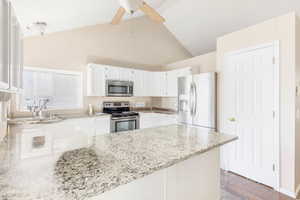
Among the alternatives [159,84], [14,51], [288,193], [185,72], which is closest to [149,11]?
[14,51]

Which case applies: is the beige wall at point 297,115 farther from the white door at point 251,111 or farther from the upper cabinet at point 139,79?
the upper cabinet at point 139,79

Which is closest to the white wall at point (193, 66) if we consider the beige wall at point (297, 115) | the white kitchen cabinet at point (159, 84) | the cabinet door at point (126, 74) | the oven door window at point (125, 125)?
the white kitchen cabinet at point (159, 84)

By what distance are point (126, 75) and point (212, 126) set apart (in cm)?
247

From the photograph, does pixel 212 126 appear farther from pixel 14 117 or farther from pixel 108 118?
pixel 14 117

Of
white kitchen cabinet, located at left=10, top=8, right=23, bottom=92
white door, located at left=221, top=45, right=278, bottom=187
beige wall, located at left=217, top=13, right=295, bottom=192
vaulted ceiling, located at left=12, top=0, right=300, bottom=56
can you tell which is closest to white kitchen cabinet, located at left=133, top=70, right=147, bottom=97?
vaulted ceiling, located at left=12, top=0, right=300, bottom=56

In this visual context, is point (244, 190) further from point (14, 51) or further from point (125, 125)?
point (14, 51)

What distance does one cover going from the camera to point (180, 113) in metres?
3.67

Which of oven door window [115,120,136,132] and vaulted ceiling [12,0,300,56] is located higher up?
vaulted ceiling [12,0,300,56]

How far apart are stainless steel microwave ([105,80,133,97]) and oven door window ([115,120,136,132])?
2.34 ft

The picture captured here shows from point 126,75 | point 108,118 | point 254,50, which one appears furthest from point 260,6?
point 108,118

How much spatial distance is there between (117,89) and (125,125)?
3.06 feet

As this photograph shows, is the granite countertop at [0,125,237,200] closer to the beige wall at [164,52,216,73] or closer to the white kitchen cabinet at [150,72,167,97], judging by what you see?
the beige wall at [164,52,216,73]

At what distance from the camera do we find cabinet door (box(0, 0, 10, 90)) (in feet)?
2.64

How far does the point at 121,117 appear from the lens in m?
3.79
